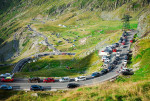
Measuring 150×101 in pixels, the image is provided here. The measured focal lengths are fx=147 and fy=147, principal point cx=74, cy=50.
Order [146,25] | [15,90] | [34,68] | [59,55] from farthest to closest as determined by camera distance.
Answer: [59,55] → [34,68] → [146,25] → [15,90]

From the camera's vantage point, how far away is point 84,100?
26.7 metres

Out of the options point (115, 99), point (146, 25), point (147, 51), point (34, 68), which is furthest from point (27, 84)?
point (146, 25)

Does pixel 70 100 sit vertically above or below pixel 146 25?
below

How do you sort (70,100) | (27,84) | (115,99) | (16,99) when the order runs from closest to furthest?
(115,99), (70,100), (16,99), (27,84)

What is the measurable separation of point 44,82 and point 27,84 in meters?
5.57

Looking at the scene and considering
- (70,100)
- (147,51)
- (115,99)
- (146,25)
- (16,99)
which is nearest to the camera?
(115,99)

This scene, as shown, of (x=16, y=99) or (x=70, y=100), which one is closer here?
(x=70, y=100)

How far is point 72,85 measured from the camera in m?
44.8

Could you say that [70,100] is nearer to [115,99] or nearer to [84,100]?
[84,100]

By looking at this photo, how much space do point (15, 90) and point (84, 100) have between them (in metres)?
26.1

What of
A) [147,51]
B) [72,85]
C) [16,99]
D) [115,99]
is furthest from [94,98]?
[147,51]

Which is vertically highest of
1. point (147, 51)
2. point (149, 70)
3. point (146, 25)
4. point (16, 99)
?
point (146, 25)

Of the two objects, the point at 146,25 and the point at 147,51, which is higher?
the point at 146,25

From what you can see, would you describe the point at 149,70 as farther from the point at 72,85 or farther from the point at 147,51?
the point at 72,85
